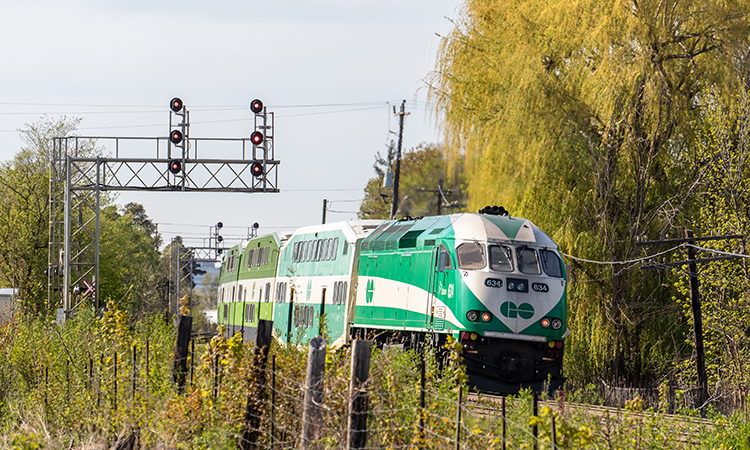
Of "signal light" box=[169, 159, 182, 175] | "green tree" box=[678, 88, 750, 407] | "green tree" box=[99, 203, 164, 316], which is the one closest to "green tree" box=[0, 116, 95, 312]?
"green tree" box=[99, 203, 164, 316]

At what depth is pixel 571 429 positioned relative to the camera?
7578mm

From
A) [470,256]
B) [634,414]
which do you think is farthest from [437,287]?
[634,414]

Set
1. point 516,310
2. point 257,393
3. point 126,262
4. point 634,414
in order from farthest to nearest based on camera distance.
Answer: point 126,262, point 516,310, point 634,414, point 257,393

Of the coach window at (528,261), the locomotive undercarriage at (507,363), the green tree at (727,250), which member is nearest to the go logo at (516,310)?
the locomotive undercarriage at (507,363)

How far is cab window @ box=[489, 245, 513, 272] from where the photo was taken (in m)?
18.1

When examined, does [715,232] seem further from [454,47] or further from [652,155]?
[454,47]

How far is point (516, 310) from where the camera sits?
17.9m

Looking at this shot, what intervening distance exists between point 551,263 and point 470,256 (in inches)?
73.0

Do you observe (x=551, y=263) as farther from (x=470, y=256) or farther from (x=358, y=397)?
(x=358, y=397)

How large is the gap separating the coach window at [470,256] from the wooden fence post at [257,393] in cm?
853

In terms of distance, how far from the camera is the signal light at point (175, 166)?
30312 mm

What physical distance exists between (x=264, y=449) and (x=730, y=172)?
51.4ft

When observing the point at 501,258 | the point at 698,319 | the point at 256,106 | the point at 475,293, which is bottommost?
the point at 698,319

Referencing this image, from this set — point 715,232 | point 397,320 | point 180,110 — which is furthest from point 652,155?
point 180,110
